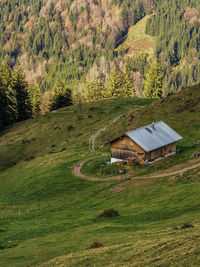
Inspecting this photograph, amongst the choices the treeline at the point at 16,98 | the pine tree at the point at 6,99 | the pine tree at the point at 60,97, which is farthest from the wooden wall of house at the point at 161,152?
the pine tree at the point at 60,97

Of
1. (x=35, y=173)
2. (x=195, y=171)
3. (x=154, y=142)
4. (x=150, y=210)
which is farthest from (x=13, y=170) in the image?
(x=150, y=210)

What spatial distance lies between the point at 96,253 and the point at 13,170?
192ft

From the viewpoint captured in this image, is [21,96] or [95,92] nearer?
[21,96]

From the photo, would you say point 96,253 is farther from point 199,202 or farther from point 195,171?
point 195,171

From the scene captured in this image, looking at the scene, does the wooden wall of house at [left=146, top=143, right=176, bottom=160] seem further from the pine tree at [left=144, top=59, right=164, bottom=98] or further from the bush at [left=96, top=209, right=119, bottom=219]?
the pine tree at [left=144, top=59, right=164, bottom=98]

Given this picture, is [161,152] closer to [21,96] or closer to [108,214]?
[108,214]

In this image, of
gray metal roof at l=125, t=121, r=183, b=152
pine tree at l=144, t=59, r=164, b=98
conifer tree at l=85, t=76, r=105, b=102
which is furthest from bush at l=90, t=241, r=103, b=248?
conifer tree at l=85, t=76, r=105, b=102

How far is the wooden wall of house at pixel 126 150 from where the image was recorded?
222 feet

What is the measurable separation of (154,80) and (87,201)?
87.8 m

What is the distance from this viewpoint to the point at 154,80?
13475 cm

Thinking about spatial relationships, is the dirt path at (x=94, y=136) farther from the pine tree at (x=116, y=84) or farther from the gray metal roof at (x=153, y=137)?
the pine tree at (x=116, y=84)

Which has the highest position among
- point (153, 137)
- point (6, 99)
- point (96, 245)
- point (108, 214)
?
point (96, 245)

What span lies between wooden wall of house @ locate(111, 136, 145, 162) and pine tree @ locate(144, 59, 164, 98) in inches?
2596

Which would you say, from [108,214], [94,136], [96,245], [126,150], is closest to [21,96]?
[94,136]
